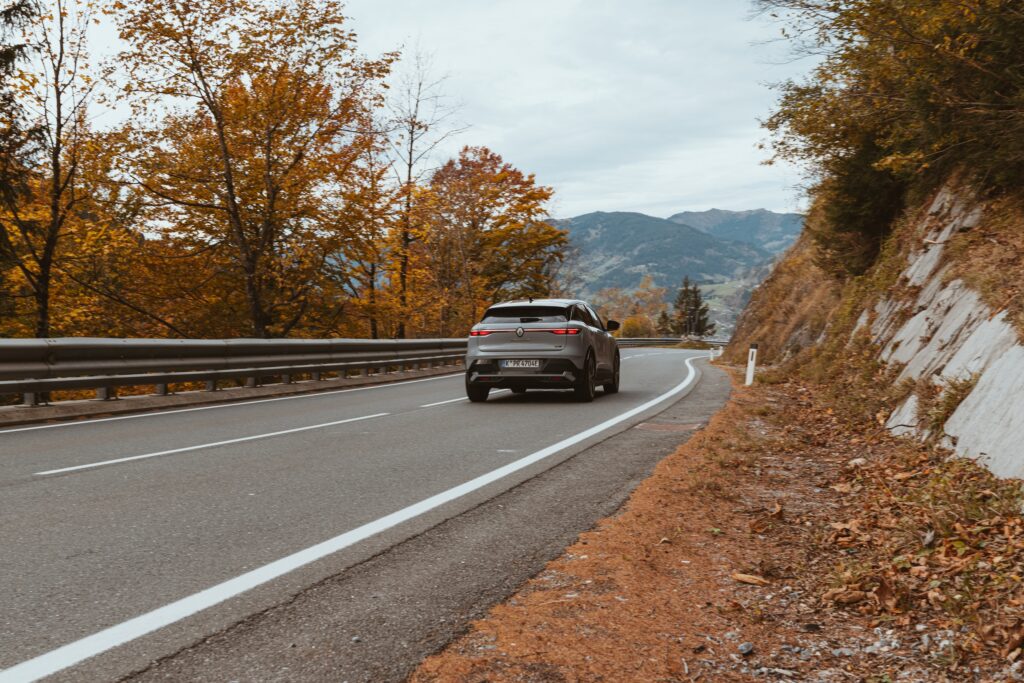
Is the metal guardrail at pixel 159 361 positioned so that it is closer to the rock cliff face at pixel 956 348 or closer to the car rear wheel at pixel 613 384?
the car rear wheel at pixel 613 384

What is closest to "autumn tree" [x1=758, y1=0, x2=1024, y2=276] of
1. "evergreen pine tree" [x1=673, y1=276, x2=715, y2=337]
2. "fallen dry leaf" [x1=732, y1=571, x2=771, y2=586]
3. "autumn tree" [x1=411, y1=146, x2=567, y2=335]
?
"fallen dry leaf" [x1=732, y1=571, x2=771, y2=586]

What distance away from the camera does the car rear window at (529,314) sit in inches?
510

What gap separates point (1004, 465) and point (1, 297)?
75.8 feet

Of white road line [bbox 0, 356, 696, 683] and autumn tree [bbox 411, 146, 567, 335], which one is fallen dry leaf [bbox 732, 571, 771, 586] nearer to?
white road line [bbox 0, 356, 696, 683]

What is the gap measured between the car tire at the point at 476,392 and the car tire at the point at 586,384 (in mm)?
1509

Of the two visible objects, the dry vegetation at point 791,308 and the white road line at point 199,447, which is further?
the dry vegetation at point 791,308

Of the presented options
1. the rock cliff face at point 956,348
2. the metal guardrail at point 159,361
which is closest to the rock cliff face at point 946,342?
the rock cliff face at point 956,348

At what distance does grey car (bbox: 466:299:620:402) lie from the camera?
41.7 ft

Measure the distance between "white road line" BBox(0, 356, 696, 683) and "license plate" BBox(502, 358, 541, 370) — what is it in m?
6.49

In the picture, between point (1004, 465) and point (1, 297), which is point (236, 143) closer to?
point (1, 297)

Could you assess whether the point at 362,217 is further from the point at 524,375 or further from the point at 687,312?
the point at 687,312

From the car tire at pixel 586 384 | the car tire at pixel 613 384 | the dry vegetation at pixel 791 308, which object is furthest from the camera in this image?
the dry vegetation at pixel 791 308

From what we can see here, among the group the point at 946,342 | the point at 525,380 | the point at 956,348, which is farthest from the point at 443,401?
the point at 956,348

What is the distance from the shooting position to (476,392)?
13055mm
